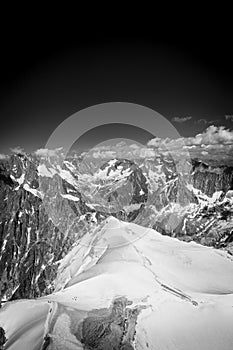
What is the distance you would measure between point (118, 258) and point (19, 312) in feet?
77.1

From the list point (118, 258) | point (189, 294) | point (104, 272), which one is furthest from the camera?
point (118, 258)

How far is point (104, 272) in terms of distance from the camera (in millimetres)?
41594

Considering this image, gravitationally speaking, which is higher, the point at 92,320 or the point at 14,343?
the point at 92,320

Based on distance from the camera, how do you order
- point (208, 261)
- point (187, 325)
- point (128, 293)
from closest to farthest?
point (187, 325), point (128, 293), point (208, 261)

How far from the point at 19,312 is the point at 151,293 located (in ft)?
47.9

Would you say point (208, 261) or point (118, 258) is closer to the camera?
point (118, 258)

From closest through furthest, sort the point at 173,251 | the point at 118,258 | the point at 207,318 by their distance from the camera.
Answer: the point at 207,318
the point at 118,258
the point at 173,251

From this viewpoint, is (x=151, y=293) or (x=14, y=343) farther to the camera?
(x=151, y=293)

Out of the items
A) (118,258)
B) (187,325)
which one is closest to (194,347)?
(187,325)

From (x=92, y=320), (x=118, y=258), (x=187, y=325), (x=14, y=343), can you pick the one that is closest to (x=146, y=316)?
(x=187, y=325)

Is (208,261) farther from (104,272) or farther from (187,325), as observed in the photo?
(187,325)

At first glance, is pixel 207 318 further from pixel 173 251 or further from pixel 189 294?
pixel 173 251

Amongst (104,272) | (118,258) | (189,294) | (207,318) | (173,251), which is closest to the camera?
(207,318)

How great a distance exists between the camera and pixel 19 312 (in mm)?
28422
